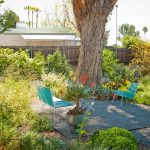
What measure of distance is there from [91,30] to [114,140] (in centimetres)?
859

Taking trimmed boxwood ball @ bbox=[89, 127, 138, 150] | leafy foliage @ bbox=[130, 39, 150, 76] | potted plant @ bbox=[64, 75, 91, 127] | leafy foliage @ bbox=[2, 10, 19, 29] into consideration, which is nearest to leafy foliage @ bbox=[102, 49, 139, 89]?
leafy foliage @ bbox=[130, 39, 150, 76]

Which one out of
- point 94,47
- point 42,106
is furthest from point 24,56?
point 42,106

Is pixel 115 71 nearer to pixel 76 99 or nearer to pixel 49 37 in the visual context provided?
pixel 76 99

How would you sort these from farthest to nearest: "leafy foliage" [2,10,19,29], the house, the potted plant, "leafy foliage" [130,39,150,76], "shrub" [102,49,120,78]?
the house
"leafy foliage" [130,39,150,76]
"shrub" [102,49,120,78]
the potted plant
"leafy foliage" [2,10,19,29]

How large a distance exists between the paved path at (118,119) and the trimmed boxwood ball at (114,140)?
133 cm

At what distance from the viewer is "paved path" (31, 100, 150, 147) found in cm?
750

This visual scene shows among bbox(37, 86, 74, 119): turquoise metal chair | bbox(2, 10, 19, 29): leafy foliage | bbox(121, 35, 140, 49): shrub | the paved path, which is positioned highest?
bbox(121, 35, 140, 49): shrub

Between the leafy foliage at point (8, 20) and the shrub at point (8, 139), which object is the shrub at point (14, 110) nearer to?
the shrub at point (8, 139)

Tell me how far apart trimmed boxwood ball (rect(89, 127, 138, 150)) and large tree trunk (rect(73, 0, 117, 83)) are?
8023 mm

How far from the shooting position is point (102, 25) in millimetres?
13523

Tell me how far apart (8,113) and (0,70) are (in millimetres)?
9804

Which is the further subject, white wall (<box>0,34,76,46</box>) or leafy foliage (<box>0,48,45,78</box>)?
white wall (<box>0,34,76,46</box>)

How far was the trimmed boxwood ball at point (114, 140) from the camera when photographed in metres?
5.18

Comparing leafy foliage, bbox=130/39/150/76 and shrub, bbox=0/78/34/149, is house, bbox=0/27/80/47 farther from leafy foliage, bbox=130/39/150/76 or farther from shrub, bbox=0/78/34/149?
shrub, bbox=0/78/34/149
